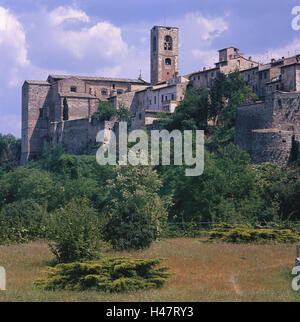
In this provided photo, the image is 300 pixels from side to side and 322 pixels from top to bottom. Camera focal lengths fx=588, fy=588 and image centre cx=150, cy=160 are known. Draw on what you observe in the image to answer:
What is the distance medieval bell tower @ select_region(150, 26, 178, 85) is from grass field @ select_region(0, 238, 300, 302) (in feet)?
199

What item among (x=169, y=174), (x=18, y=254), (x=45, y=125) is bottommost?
(x=18, y=254)

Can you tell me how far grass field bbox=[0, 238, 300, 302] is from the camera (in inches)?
536

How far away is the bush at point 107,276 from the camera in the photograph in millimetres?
14586

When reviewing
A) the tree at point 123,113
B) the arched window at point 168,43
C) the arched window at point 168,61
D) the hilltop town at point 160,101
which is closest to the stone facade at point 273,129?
the hilltop town at point 160,101

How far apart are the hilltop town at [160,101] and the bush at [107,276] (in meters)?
25.4

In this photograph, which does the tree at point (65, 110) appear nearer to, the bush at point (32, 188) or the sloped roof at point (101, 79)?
the sloped roof at point (101, 79)

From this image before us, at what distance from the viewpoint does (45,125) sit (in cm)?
7025

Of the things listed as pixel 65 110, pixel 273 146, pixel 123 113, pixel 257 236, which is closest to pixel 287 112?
pixel 273 146

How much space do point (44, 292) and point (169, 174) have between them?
24.4 meters

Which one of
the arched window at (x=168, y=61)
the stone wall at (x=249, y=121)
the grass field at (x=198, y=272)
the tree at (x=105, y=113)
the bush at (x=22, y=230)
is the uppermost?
the arched window at (x=168, y=61)

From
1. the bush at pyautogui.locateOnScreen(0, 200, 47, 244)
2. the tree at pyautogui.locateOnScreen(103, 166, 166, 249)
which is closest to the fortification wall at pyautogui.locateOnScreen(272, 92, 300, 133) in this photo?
the tree at pyautogui.locateOnScreen(103, 166, 166, 249)

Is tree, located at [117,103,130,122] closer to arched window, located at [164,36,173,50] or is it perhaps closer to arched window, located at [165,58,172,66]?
arched window, located at [165,58,172,66]
